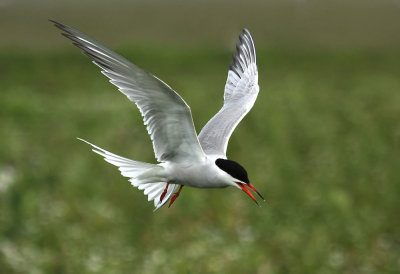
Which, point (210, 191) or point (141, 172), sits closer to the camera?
point (141, 172)

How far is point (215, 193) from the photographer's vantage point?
28.5 ft

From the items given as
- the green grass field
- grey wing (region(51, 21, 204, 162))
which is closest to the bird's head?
grey wing (region(51, 21, 204, 162))

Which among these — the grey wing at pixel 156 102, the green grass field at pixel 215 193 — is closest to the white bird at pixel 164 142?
the grey wing at pixel 156 102

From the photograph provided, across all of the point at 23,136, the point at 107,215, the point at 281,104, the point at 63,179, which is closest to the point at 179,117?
the point at 107,215

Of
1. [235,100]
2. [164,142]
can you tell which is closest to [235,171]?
[164,142]

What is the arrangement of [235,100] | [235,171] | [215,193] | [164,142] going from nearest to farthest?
[235,171], [164,142], [235,100], [215,193]

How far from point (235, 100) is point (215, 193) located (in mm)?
4451

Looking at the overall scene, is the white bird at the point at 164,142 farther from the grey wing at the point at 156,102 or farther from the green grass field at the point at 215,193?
the green grass field at the point at 215,193

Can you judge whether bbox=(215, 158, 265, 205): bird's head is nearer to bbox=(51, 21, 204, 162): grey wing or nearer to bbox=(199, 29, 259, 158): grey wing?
bbox=(51, 21, 204, 162): grey wing

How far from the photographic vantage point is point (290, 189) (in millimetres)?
9117

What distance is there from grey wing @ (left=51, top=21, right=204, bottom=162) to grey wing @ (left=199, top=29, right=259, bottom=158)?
0.96ft

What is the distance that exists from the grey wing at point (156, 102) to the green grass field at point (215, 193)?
2789mm

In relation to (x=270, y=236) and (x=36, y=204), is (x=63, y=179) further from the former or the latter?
(x=270, y=236)

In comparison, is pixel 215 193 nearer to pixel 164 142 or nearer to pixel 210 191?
pixel 210 191
